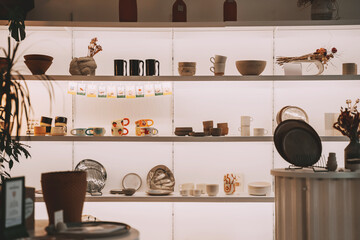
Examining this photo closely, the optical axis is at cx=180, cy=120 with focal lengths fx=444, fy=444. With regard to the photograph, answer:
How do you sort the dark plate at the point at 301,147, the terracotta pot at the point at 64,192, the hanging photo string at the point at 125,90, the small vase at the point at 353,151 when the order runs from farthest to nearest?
1. the hanging photo string at the point at 125,90
2. the dark plate at the point at 301,147
3. the small vase at the point at 353,151
4. the terracotta pot at the point at 64,192

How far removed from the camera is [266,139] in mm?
3727

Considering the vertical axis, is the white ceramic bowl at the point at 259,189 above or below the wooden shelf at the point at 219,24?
below

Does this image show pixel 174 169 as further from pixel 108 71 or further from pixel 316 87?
pixel 316 87

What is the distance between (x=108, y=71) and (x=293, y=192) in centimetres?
203

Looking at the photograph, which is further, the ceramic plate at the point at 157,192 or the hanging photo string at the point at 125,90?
the hanging photo string at the point at 125,90

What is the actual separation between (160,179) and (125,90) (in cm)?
85

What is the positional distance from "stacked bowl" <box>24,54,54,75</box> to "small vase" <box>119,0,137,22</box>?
2.34 feet

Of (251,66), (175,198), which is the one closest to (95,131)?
(175,198)

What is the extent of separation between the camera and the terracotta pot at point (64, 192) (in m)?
1.88

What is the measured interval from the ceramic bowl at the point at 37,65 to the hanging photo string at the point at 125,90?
32 centimetres

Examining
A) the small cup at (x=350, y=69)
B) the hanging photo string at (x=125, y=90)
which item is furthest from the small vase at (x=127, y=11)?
the small cup at (x=350, y=69)

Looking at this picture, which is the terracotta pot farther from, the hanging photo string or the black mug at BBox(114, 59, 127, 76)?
the hanging photo string

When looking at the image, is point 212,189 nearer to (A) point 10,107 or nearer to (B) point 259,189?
(B) point 259,189

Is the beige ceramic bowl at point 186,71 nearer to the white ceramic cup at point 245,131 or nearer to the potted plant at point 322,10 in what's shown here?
the white ceramic cup at point 245,131
